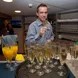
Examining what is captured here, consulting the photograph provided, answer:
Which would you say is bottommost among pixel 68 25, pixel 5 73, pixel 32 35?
pixel 5 73

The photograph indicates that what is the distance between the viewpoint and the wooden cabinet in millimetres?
4872

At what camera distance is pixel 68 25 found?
531 cm

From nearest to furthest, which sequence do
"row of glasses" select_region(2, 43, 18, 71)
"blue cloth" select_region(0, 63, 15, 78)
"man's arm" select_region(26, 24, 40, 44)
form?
"blue cloth" select_region(0, 63, 15, 78)
"row of glasses" select_region(2, 43, 18, 71)
"man's arm" select_region(26, 24, 40, 44)

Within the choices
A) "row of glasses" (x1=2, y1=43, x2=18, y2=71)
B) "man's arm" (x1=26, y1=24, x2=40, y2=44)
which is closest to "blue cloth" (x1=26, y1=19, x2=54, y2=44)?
"man's arm" (x1=26, y1=24, x2=40, y2=44)

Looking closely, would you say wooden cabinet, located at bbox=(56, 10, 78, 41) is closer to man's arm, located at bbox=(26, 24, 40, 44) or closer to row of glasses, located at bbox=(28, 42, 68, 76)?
man's arm, located at bbox=(26, 24, 40, 44)

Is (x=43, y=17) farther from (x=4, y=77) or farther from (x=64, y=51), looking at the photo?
(x=4, y=77)

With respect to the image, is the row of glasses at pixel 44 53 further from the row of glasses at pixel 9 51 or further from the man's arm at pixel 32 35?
Result: the man's arm at pixel 32 35

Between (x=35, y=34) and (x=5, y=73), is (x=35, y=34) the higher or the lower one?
the higher one

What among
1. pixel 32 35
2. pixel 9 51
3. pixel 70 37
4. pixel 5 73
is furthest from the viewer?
pixel 70 37

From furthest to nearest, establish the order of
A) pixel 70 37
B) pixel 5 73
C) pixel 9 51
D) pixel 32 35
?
pixel 70 37 < pixel 32 35 < pixel 9 51 < pixel 5 73

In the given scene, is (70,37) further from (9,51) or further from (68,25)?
(9,51)

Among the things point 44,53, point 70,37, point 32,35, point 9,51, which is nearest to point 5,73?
→ point 9,51

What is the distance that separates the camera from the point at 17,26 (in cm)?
820

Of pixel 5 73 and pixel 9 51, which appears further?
pixel 9 51
